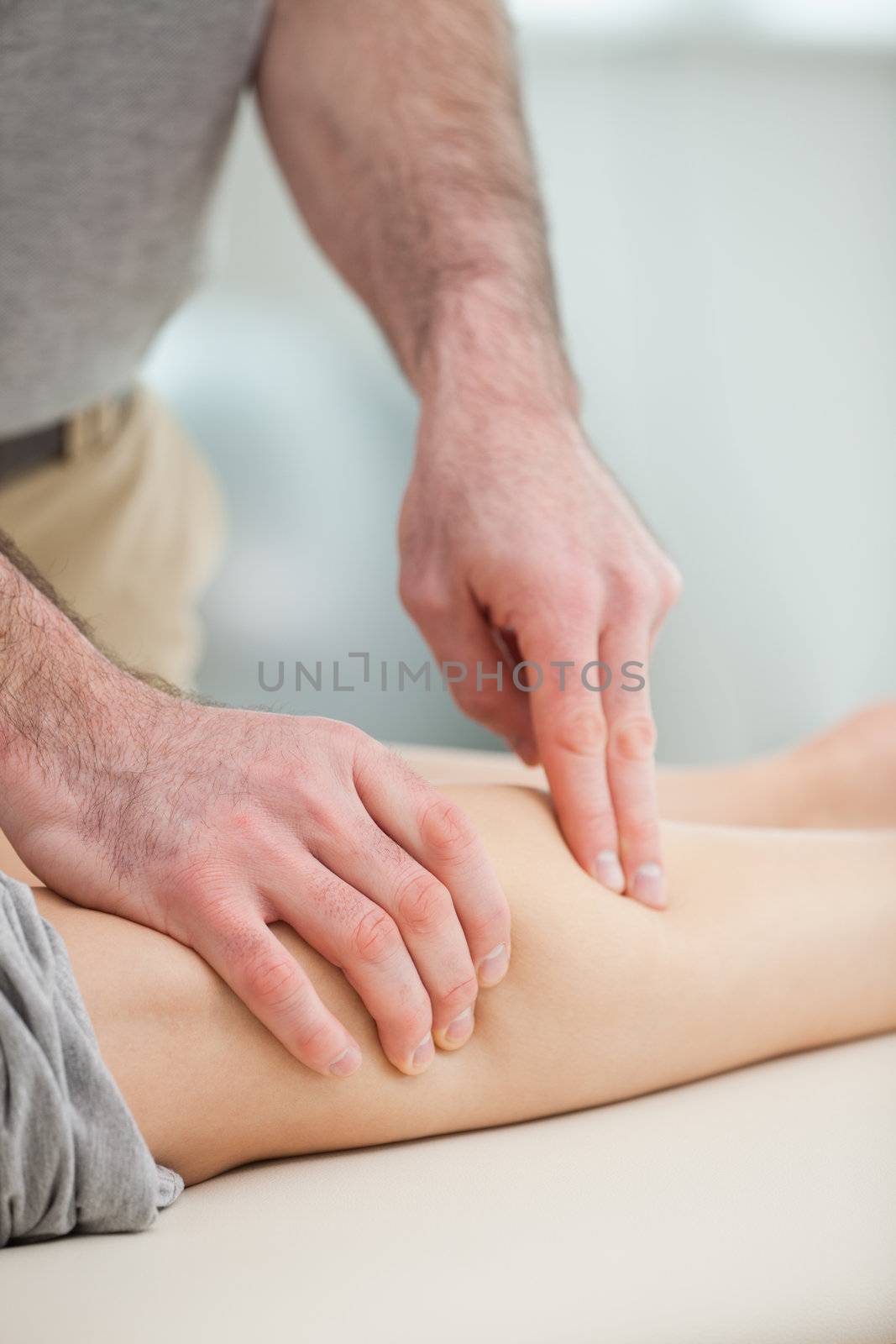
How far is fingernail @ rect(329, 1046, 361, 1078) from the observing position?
57cm

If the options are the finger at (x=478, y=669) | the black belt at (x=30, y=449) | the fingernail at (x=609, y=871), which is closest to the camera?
the fingernail at (x=609, y=871)

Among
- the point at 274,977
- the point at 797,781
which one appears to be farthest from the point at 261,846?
the point at 797,781

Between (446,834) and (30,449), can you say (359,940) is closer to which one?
(446,834)

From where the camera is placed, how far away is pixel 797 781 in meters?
1.02

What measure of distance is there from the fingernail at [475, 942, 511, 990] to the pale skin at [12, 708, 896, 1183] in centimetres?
2

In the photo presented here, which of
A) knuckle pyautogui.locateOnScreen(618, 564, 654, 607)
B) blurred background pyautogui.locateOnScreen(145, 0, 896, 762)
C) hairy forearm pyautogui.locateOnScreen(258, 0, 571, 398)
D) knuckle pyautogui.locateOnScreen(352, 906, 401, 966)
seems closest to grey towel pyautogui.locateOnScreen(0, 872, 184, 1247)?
knuckle pyautogui.locateOnScreen(352, 906, 401, 966)

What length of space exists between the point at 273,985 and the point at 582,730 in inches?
9.9

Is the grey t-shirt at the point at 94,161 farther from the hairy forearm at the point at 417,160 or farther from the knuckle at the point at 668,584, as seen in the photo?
the knuckle at the point at 668,584

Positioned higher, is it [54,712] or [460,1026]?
[54,712]

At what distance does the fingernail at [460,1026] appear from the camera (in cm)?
61

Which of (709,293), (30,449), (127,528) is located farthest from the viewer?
(709,293)

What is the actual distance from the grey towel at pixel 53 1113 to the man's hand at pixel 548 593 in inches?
11.8

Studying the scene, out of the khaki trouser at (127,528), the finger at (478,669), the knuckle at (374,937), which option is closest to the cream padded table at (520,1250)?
the knuckle at (374,937)

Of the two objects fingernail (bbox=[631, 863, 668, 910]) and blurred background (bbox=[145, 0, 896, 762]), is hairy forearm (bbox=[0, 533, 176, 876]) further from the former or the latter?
blurred background (bbox=[145, 0, 896, 762])
